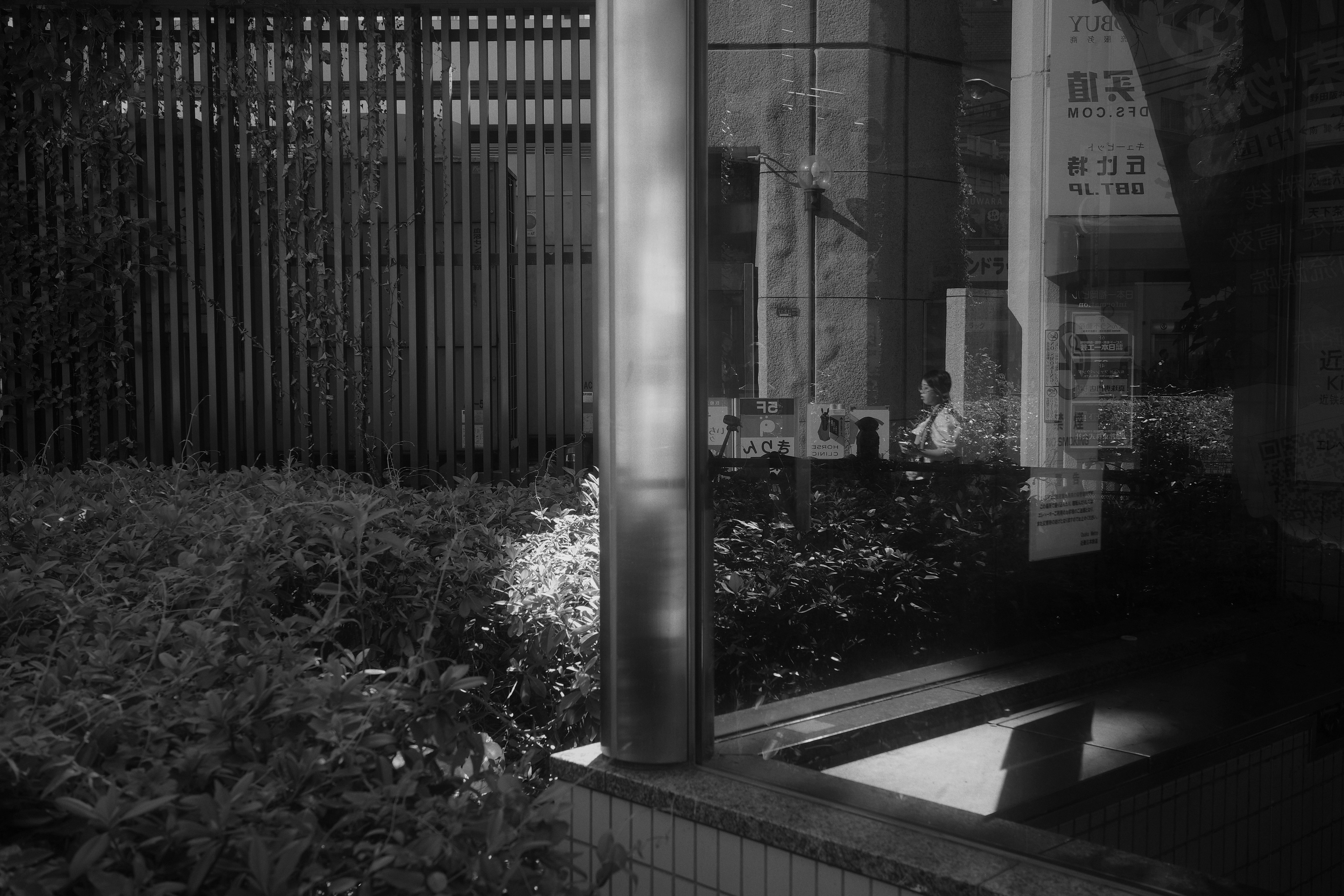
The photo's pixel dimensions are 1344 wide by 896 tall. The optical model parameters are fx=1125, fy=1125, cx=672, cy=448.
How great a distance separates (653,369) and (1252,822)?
2016mm

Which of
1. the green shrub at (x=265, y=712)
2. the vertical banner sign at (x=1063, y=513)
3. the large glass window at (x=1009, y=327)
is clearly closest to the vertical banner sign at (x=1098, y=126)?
the large glass window at (x=1009, y=327)

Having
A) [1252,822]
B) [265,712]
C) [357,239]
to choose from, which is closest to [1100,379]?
[1252,822]

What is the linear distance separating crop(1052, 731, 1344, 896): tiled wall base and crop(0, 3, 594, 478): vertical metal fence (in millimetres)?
4053

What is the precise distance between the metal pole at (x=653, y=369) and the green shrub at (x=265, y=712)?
0.37 meters

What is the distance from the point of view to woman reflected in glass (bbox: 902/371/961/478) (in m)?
3.14

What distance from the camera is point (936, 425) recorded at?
3.26m

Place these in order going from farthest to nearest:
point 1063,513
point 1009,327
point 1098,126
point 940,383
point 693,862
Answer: point 1098,126 → point 1063,513 → point 1009,327 → point 940,383 → point 693,862

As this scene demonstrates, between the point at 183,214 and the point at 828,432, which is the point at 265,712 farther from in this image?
the point at 183,214

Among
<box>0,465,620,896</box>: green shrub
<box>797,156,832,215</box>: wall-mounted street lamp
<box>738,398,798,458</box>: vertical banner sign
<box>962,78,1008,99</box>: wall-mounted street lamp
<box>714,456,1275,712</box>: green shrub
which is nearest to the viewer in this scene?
<box>0,465,620,896</box>: green shrub

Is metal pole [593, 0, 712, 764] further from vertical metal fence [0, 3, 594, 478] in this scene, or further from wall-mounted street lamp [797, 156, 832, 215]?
vertical metal fence [0, 3, 594, 478]

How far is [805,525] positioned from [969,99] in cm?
151

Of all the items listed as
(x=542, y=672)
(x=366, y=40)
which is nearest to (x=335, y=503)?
(x=542, y=672)

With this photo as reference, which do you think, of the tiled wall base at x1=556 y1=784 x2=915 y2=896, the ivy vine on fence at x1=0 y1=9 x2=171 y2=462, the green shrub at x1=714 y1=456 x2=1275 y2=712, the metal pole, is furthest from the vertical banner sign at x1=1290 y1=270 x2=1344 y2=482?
the ivy vine on fence at x1=0 y1=9 x2=171 y2=462

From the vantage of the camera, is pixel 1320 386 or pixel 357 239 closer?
pixel 1320 386
